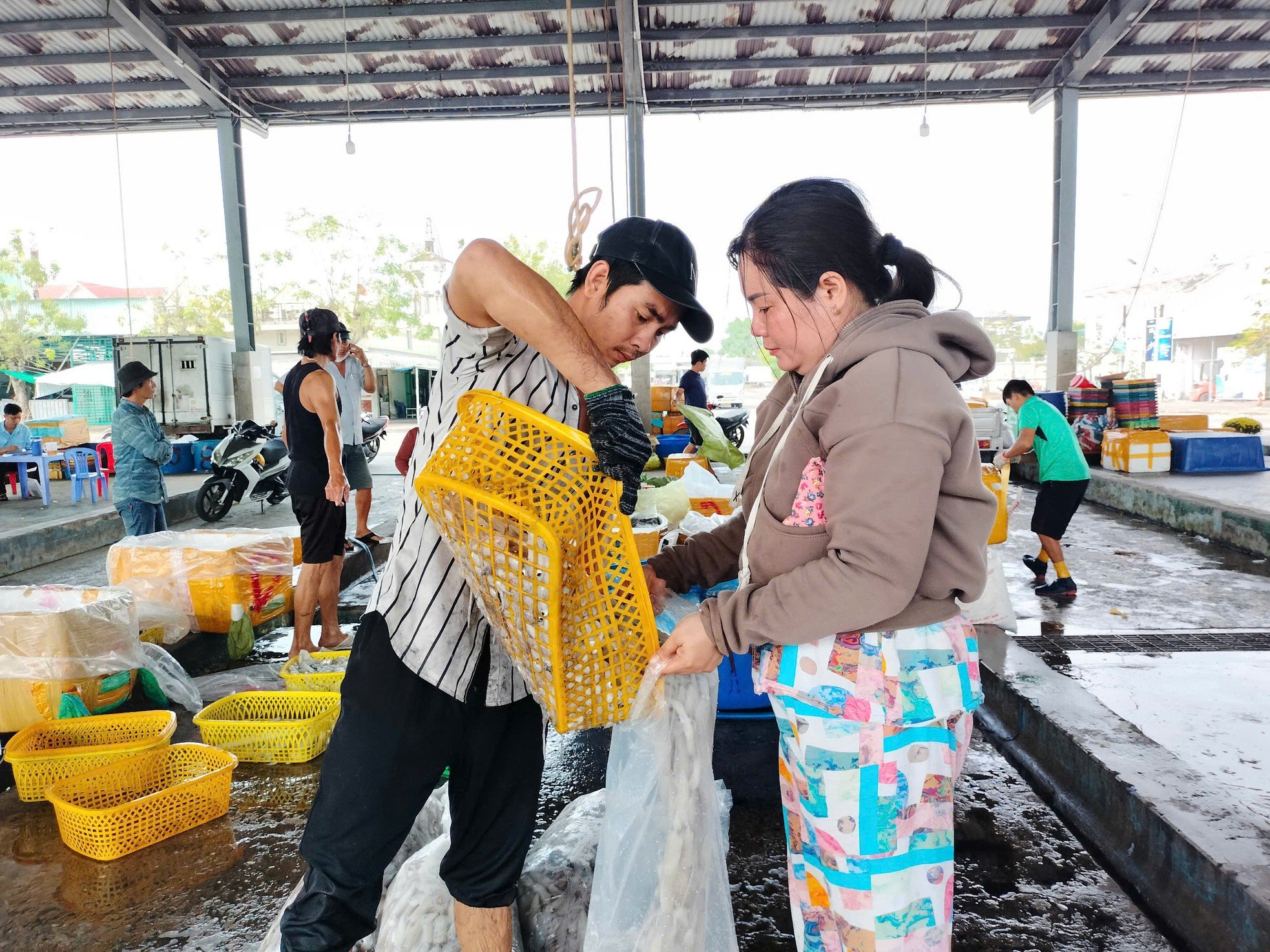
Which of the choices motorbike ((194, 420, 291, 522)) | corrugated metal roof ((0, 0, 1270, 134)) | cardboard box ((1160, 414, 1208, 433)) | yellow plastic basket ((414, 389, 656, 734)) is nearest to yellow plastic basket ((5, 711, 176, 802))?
yellow plastic basket ((414, 389, 656, 734))

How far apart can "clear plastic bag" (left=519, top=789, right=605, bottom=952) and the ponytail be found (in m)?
1.22

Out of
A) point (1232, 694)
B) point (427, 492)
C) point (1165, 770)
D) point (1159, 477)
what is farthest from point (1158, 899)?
point (1159, 477)

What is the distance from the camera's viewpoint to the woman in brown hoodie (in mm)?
1110

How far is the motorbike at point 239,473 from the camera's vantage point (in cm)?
902

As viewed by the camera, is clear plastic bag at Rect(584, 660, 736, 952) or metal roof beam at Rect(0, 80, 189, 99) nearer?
clear plastic bag at Rect(584, 660, 736, 952)

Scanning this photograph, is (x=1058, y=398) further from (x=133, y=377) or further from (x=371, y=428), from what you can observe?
(x=133, y=377)

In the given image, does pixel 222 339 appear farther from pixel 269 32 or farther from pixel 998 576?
pixel 998 576

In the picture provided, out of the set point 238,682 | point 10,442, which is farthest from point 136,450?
point 10,442

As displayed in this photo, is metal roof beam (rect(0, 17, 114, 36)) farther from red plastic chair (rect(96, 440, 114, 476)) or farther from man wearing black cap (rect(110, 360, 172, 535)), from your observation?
man wearing black cap (rect(110, 360, 172, 535))

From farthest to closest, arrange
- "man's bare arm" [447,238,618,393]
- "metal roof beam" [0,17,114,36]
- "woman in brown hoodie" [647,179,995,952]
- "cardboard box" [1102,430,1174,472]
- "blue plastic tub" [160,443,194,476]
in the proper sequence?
"blue plastic tub" [160,443,194,476]
"cardboard box" [1102,430,1174,472]
"metal roof beam" [0,17,114,36]
"man's bare arm" [447,238,618,393]
"woman in brown hoodie" [647,179,995,952]

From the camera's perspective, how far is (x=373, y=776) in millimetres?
1391

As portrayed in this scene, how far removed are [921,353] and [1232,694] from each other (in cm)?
328

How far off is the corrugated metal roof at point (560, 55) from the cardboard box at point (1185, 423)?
4.50 metres

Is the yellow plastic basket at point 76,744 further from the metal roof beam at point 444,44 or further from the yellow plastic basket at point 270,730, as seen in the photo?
the metal roof beam at point 444,44
